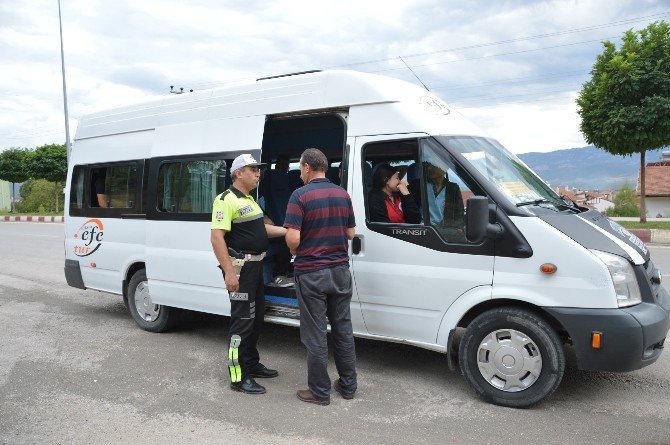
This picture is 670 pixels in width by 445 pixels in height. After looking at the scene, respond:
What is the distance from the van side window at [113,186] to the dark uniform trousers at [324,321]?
2978 millimetres

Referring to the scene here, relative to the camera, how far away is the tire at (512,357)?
13.2ft

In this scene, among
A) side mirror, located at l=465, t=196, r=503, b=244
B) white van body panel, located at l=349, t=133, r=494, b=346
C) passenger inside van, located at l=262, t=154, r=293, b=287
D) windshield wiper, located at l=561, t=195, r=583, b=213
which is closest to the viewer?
side mirror, located at l=465, t=196, r=503, b=244

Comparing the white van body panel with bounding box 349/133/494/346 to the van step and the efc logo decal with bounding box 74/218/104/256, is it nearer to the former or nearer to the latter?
the van step

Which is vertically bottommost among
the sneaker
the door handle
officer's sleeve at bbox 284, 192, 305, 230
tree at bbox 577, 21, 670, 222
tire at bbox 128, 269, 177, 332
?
tire at bbox 128, 269, 177, 332

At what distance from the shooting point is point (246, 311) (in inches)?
186

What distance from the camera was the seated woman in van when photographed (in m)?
4.71

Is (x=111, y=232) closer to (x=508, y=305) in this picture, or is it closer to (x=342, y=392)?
(x=342, y=392)

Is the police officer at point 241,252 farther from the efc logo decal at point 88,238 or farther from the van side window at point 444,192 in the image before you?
the efc logo decal at point 88,238

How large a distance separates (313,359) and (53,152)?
39.7 meters

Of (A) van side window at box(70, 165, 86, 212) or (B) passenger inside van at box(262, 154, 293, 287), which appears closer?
(B) passenger inside van at box(262, 154, 293, 287)

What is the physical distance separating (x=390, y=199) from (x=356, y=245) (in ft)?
1.55

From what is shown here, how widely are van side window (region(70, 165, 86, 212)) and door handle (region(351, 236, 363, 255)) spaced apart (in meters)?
3.92

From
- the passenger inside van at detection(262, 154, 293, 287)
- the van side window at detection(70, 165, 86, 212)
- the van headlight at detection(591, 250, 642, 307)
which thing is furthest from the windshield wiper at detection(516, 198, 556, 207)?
the van side window at detection(70, 165, 86, 212)

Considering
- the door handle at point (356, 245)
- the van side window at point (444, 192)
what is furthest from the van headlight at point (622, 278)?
the door handle at point (356, 245)
